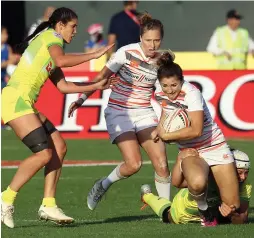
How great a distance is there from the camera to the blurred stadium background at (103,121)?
11.2m

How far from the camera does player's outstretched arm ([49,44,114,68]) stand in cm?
1097

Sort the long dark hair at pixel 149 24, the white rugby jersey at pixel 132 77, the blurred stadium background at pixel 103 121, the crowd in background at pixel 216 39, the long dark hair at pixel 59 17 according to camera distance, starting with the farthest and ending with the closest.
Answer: the crowd in background at pixel 216 39
the white rugby jersey at pixel 132 77
the long dark hair at pixel 149 24
the long dark hair at pixel 59 17
the blurred stadium background at pixel 103 121

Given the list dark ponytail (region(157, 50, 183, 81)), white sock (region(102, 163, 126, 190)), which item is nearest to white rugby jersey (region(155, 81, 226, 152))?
dark ponytail (region(157, 50, 183, 81))

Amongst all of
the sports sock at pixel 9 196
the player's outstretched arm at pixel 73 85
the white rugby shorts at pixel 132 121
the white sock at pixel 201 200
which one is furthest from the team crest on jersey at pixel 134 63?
the sports sock at pixel 9 196

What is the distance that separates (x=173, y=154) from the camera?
1895 cm

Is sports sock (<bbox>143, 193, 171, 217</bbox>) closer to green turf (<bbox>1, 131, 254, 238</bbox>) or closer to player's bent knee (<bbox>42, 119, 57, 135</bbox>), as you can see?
green turf (<bbox>1, 131, 254, 238</bbox>)

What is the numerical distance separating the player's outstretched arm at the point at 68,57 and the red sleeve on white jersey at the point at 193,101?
865 mm

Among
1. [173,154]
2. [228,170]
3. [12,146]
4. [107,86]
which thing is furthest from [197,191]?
[12,146]

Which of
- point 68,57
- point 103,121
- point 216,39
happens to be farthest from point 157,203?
point 216,39

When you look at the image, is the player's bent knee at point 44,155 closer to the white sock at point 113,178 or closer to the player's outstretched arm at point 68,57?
the player's outstretched arm at point 68,57

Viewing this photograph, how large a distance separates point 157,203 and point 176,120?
3.43 ft

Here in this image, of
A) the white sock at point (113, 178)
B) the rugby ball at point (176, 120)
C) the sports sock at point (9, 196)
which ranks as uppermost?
the rugby ball at point (176, 120)

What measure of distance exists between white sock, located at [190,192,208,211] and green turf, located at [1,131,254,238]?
7.9 inches

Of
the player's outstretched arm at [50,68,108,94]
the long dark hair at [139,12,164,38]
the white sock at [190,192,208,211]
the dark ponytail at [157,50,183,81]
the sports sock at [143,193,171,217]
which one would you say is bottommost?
the sports sock at [143,193,171,217]
